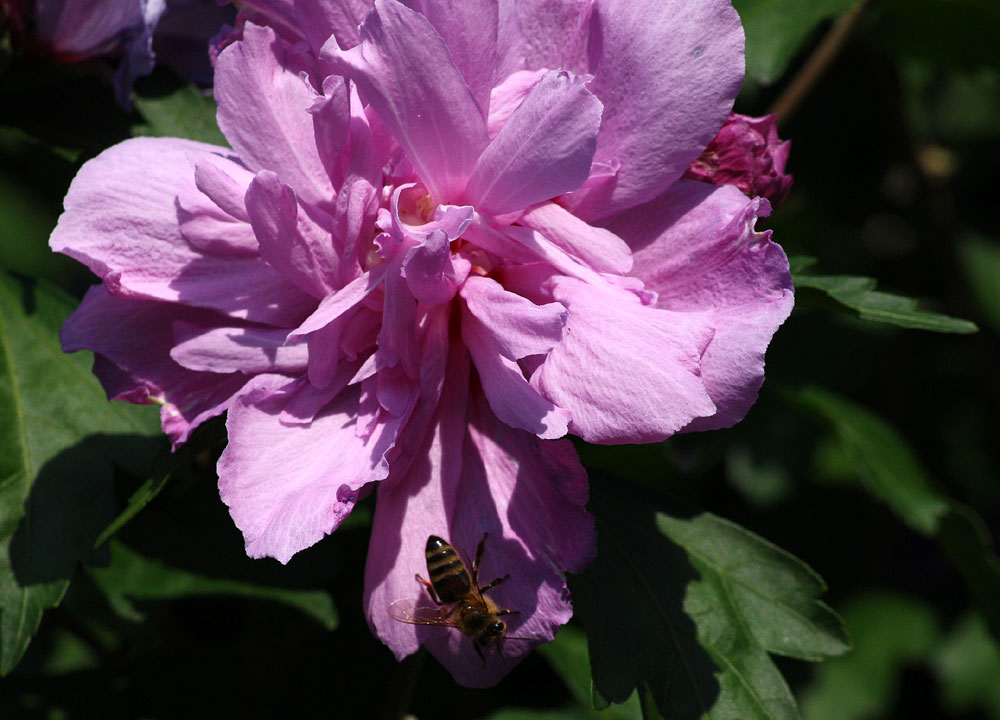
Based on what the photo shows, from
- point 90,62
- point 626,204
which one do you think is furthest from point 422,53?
point 90,62

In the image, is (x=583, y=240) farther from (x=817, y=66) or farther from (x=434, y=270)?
(x=817, y=66)

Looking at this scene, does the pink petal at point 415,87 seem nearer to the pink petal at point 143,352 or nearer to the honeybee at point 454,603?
the pink petal at point 143,352

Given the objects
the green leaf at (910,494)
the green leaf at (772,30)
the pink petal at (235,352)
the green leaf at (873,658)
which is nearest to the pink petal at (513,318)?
the pink petal at (235,352)

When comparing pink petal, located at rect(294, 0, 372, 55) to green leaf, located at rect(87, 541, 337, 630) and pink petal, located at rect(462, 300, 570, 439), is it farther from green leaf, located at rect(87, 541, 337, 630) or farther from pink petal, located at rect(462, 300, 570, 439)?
green leaf, located at rect(87, 541, 337, 630)

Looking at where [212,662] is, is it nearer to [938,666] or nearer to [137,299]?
[137,299]

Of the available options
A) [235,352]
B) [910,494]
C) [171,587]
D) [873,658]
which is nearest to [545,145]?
[235,352]

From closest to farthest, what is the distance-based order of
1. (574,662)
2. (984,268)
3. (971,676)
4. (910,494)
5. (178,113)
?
1. (178,113)
2. (574,662)
3. (910,494)
4. (971,676)
5. (984,268)
